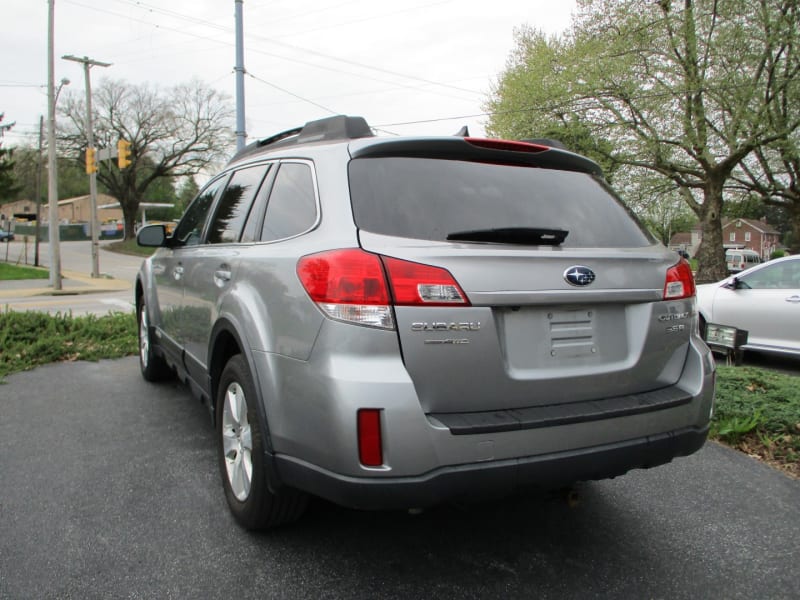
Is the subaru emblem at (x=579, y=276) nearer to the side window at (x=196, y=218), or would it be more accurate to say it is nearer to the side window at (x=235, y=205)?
the side window at (x=235, y=205)

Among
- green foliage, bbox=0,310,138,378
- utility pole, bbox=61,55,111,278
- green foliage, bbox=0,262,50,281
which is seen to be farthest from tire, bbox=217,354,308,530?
green foliage, bbox=0,262,50,281

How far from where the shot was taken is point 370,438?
217cm

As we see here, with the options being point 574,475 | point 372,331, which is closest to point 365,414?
point 372,331

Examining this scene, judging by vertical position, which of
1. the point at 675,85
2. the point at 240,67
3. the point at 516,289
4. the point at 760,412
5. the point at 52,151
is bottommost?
the point at 760,412

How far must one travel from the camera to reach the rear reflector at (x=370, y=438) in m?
2.16

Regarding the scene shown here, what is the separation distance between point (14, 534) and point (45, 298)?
17.4 m

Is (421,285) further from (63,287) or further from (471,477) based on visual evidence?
(63,287)

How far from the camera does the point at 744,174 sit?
2856 centimetres

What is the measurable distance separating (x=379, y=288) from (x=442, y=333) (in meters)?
0.27

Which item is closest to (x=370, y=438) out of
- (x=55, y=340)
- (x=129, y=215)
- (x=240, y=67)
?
(x=55, y=340)

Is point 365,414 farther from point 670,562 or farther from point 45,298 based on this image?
point 45,298

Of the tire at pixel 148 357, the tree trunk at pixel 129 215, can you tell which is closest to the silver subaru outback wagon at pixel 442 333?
the tire at pixel 148 357

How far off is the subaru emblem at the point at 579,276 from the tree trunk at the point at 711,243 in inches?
1038

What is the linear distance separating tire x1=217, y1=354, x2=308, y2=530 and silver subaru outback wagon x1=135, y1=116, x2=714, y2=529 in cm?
1
